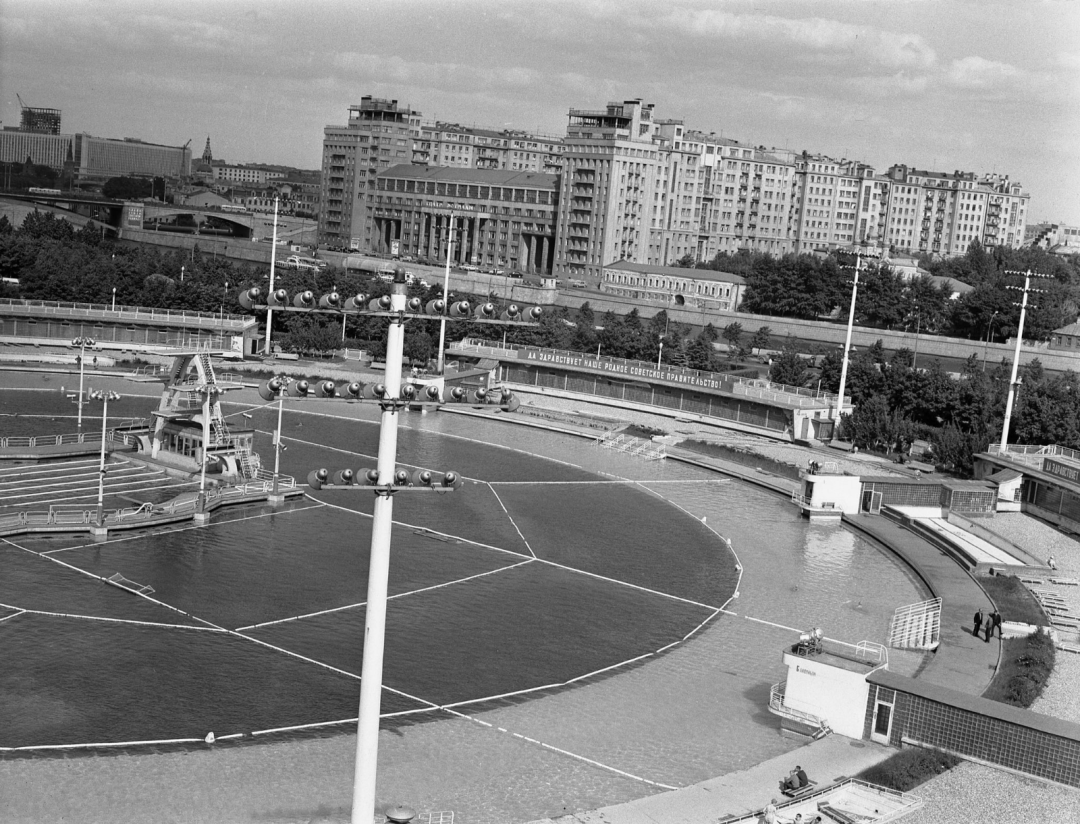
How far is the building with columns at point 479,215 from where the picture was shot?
122 m

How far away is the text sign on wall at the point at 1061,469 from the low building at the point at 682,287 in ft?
178

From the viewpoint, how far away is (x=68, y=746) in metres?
20.1

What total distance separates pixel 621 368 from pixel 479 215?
65.3m

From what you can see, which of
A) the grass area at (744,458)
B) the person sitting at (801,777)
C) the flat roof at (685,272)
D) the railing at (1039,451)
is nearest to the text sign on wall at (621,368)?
the grass area at (744,458)

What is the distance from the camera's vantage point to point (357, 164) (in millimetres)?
139750

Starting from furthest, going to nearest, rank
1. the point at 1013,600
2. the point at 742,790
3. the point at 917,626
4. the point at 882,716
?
the point at 1013,600 → the point at 917,626 → the point at 882,716 → the point at 742,790

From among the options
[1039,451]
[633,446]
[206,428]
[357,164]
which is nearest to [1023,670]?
[1039,451]

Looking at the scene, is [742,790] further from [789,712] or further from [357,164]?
[357,164]

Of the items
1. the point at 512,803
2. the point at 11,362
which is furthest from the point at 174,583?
the point at 11,362

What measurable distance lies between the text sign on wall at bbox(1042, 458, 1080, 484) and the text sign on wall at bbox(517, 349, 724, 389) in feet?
57.0

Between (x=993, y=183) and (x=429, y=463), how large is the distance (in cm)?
13116

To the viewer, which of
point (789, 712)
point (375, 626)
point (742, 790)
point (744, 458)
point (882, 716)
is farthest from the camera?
point (744, 458)

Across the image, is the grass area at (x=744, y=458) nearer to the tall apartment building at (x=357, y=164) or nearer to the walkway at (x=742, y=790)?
the walkway at (x=742, y=790)

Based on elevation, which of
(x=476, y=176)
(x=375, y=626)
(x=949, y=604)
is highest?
(x=476, y=176)
